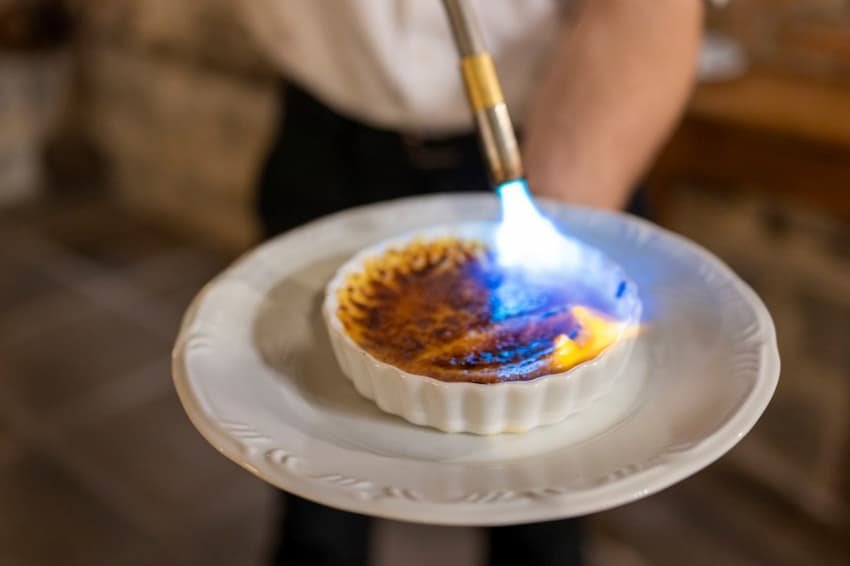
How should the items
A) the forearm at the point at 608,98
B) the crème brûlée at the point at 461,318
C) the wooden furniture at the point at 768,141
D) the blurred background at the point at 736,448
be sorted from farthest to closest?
1. the blurred background at the point at 736,448
2. the wooden furniture at the point at 768,141
3. the forearm at the point at 608,98
4. the crème brûlée at the point at 461,318

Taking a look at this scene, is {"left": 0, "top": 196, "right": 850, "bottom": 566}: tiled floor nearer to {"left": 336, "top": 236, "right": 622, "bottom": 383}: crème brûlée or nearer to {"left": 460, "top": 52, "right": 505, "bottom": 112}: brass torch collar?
{"left": 336, "top": 236, "right": 622, "bottom": 383}: crème brûlée

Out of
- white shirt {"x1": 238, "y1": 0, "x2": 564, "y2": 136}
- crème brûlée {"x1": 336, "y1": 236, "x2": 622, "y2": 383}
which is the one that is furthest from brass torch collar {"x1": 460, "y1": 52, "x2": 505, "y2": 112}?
white shirt {"x1": 238, "y1": 0, "x2": 564, "y2": 136}

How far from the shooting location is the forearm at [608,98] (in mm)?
711

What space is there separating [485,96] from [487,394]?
0.65 feet

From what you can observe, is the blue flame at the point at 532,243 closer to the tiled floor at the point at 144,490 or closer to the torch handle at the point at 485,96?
the torch handle at the point at 485,96

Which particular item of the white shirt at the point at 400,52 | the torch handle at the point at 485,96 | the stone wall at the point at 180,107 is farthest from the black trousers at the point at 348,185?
the stone wall at the point at 180,107

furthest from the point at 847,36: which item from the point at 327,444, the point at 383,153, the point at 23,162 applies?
the point at 23,162

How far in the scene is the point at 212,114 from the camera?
223 centimetres

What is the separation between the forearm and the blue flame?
0.09 m

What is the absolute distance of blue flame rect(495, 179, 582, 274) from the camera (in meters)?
0.60

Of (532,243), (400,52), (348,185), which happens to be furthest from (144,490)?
(532,243)

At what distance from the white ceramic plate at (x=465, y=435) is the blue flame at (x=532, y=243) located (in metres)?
0.05

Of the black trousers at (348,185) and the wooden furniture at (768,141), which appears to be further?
the wooden furniture at (768,141)

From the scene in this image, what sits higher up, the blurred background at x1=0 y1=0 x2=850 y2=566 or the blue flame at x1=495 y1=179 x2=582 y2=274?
the blue flame at x1=495 y1=179 x2=582 y2=274
